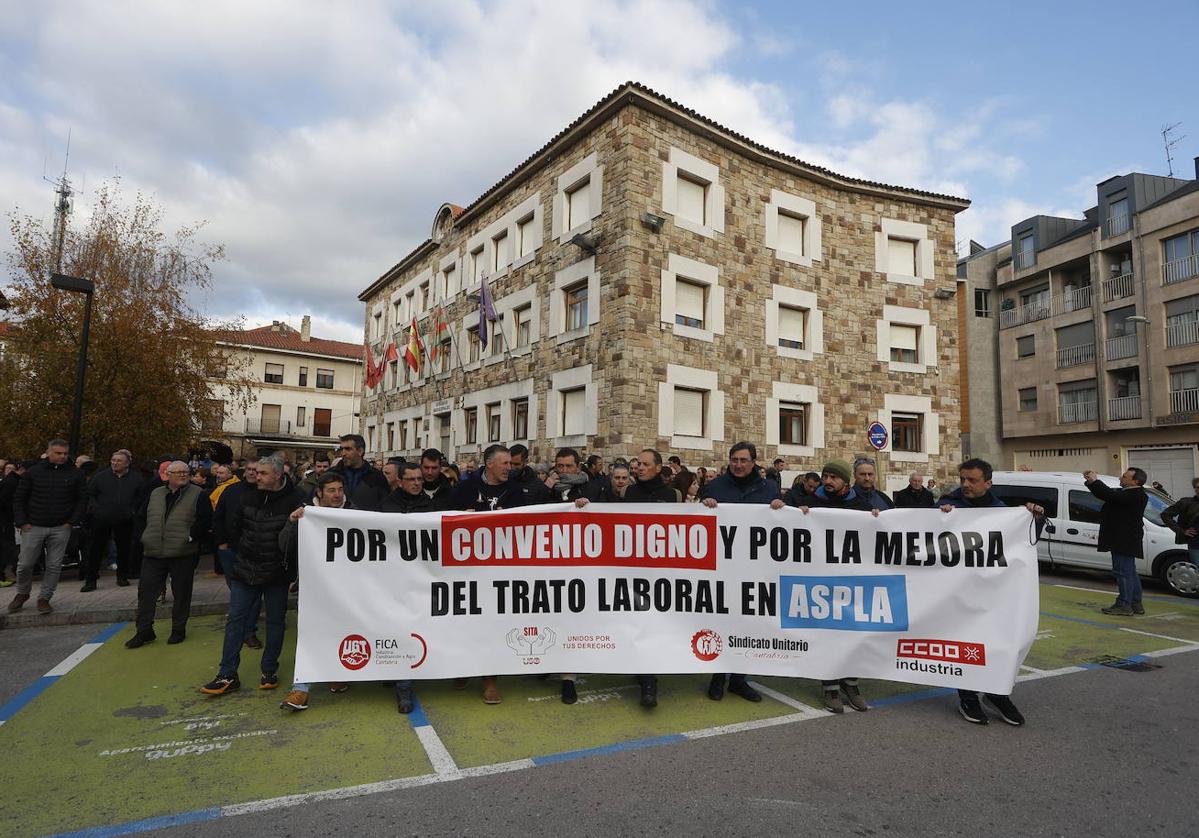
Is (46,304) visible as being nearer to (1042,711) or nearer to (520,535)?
(520,535)

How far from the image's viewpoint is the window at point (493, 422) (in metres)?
20.6

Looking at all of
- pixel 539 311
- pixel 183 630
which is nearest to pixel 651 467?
pixel 183 630

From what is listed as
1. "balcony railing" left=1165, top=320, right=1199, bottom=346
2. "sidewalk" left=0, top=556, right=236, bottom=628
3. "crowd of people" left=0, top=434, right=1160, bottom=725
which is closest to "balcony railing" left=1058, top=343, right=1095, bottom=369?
"balcony railing" left=1165, top=320, right=1199, bottom=346

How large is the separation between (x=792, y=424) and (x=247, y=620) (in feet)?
51.4

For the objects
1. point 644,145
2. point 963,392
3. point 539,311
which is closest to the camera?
point 644,145

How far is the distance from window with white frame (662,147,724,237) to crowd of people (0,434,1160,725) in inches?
427

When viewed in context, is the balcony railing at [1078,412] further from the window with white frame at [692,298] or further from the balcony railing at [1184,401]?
the window with white frame at [692,298]

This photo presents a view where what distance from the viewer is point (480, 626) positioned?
196 inches

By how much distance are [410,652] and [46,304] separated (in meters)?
14.9

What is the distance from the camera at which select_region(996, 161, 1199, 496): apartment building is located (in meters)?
26.2

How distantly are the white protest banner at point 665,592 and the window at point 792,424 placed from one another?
13.3 metres

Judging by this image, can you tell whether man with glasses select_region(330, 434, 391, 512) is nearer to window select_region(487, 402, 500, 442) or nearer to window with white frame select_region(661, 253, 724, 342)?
window with white frame select_region(661, 253, 724, 342)

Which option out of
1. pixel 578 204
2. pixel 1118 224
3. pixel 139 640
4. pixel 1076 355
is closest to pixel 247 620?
pixel 139 640

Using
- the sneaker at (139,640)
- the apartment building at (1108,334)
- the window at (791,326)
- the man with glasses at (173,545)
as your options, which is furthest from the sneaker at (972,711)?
the apartment building at (1108,334)
